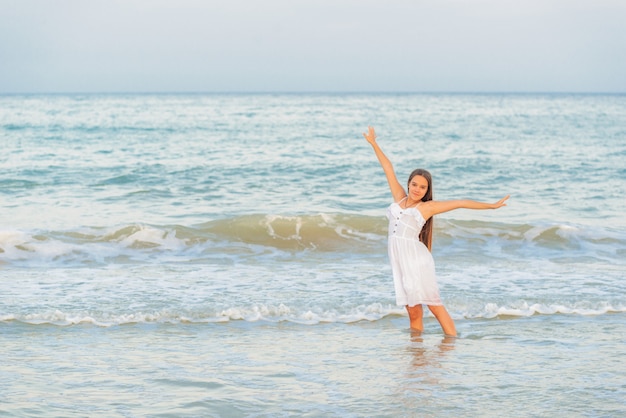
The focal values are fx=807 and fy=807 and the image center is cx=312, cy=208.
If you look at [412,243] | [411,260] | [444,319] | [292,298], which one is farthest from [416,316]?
[292,298]

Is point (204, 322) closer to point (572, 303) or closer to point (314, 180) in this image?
point (572, 303)

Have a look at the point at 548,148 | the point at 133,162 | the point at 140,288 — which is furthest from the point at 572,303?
the point at 548,148

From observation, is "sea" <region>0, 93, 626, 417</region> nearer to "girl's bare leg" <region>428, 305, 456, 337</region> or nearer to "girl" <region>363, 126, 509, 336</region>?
"girl's bare leg" <region>428, 305, 456, 337</region>

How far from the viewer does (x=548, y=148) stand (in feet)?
95.9

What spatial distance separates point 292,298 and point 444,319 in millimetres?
2014

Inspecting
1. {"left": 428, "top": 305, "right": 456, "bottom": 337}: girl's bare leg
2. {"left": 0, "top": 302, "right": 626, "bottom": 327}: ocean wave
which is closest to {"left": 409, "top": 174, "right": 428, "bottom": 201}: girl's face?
{"left": 428, "top": 305, "right": 456, "bottom": 337}: girl's bare leg

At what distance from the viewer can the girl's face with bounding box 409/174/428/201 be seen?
21.0ft

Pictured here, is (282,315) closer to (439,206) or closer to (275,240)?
(439,206)

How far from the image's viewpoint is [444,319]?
6.79m

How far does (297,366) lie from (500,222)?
8142 mm

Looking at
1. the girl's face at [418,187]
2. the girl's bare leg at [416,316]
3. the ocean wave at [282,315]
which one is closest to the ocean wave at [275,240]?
the ocean wave at [282,315]

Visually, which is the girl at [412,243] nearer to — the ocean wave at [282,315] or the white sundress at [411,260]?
the white sundress at [411,260]

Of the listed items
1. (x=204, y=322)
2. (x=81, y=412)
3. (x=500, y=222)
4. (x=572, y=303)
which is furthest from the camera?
(x=500, y=222)

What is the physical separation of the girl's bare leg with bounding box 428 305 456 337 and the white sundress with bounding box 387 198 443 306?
14cm
